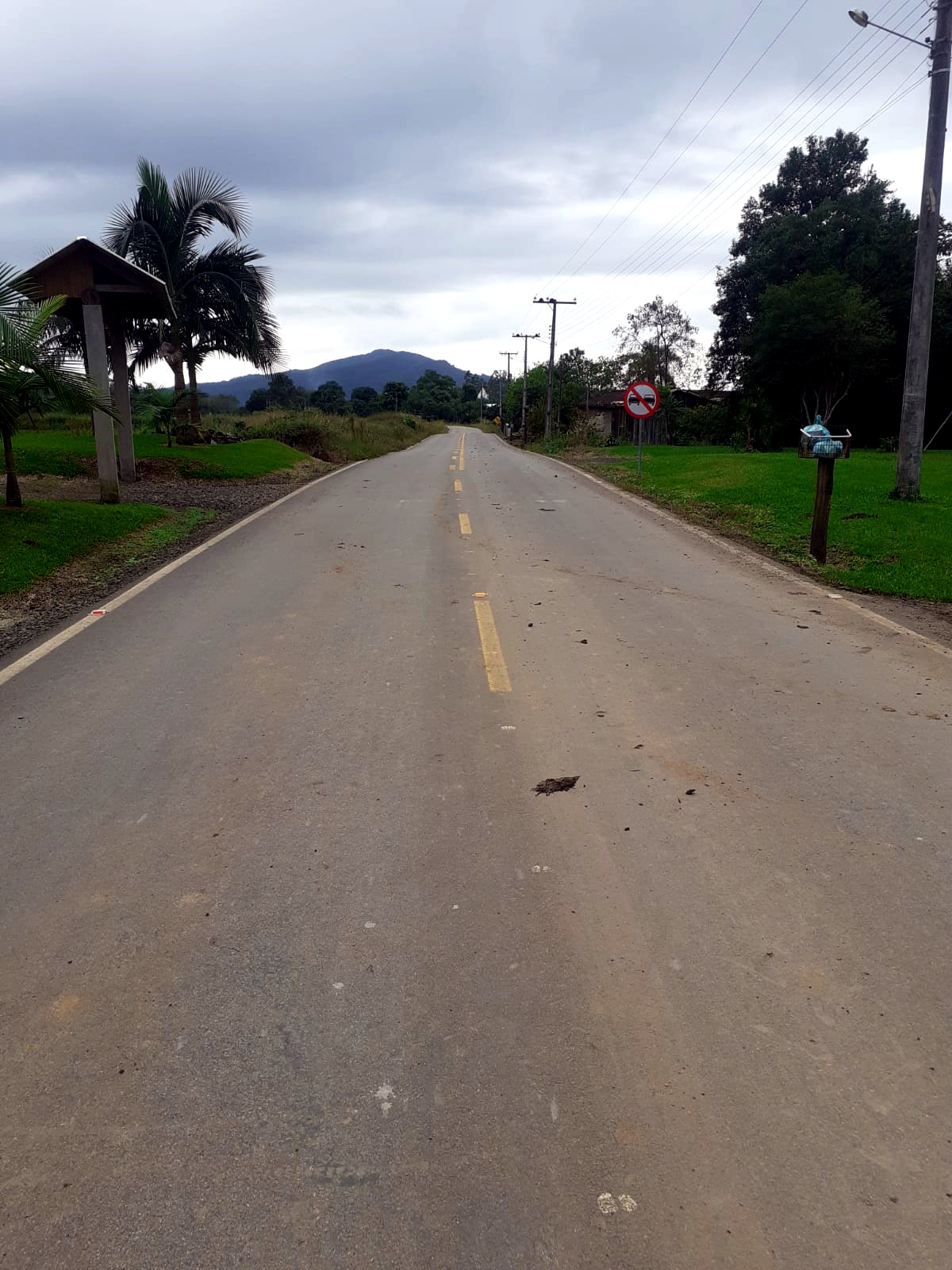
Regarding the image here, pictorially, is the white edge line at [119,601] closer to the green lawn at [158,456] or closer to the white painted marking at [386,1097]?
the white painted marking at [386,1097]

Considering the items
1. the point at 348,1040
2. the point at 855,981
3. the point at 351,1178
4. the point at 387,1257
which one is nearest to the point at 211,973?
the point at 348,1040

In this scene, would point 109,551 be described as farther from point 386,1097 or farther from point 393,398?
point 393,398

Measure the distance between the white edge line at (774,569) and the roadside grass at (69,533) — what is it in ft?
24.8

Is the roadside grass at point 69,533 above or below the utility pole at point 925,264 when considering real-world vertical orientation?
below

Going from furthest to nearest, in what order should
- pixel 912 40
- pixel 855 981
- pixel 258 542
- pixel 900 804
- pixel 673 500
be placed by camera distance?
pixel 673 500
pixel 912 40
pixel 258 542
pixel 900 804
pixel 855 981

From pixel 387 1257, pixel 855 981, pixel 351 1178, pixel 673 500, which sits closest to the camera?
pixel 387 1257

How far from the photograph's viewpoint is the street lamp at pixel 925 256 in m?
13.2

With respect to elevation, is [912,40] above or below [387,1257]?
above

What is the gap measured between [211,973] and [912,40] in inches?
630

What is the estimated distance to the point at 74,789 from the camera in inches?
176

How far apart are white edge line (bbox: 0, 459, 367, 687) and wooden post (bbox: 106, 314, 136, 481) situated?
11.8ft

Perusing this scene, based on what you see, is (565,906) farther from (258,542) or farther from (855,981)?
(258,542)

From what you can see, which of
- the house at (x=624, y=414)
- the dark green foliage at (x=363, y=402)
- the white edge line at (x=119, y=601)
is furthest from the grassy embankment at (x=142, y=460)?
the dark green foliage at (x=363, y=402)

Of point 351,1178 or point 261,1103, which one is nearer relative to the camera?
point 351,1178
